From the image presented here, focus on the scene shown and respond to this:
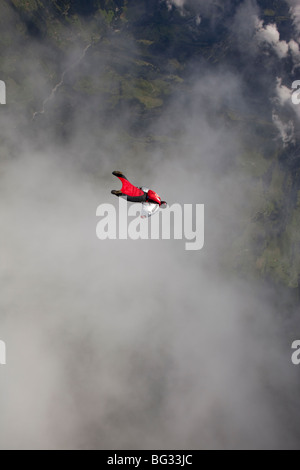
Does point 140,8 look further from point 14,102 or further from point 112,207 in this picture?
point 112,207
